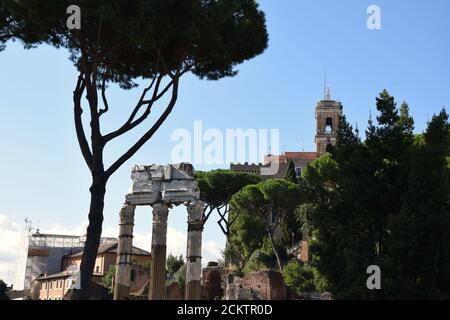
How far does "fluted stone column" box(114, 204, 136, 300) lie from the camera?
1634cm

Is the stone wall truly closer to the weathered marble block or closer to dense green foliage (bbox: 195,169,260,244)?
the weathered marble block

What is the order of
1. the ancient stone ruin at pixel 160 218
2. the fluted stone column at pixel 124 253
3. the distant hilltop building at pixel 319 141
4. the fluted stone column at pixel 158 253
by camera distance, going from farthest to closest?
the distant hilltop building at pixel 319 141, the fluted stone column at pixel 124 253, the fluted stone column at pixel 158 253, the ancient stone ruin at pixel 160 218

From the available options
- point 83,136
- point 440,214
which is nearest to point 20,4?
point 83,136

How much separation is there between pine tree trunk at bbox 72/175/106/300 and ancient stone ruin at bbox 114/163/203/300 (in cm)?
458

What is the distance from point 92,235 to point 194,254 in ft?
15.6

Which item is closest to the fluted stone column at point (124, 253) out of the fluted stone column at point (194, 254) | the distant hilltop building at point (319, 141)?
the fluted stone column at point (194, 254)

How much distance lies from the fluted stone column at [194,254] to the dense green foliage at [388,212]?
3.49 m

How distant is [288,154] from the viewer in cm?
4891

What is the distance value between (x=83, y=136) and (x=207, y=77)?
3548mm

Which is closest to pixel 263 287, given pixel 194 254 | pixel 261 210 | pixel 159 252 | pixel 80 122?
pixel 194 254

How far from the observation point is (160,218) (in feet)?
55.0

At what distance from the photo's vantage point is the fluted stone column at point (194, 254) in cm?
1584

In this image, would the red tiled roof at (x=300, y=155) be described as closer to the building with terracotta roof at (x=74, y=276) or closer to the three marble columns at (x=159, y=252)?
the building with terracotta roof at (x=74, y=276)
